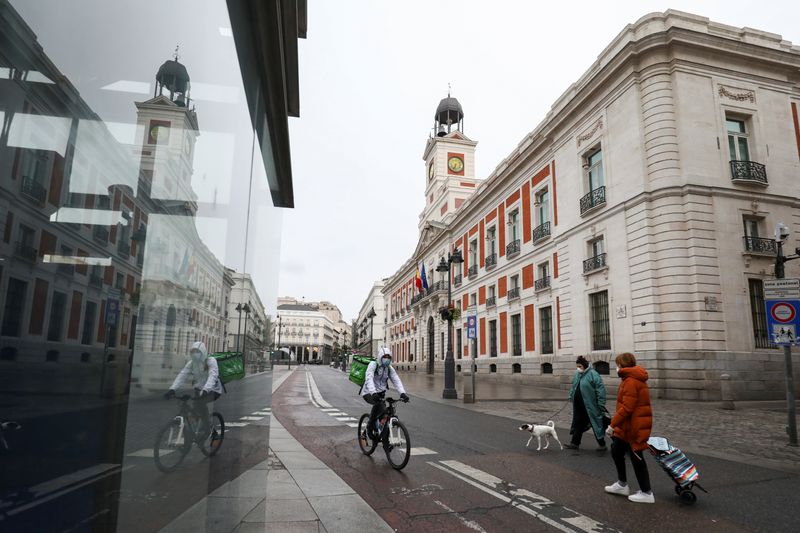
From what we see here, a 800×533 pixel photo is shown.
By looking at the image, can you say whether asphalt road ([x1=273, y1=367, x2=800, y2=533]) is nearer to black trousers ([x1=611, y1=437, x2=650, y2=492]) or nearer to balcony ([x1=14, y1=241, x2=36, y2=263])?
black trousers ([x1=611, y1=437, x2=650, y2=492])

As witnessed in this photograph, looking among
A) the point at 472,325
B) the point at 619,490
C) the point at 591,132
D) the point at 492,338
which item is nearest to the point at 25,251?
the point at 619,490

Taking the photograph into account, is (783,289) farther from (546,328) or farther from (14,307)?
(546,328)

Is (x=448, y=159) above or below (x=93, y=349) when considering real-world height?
above

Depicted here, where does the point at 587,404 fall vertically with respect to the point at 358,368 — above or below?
below

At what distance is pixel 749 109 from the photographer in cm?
2028

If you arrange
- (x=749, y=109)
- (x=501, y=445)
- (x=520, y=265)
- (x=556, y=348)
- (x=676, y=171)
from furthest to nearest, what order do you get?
(x=520, y=265), (x=556, y=348), (x=749, y=109), (x=676, y=171), (x=501, y=445)

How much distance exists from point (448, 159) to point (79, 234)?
2064 inches

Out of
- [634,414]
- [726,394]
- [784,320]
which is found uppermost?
[784,320]

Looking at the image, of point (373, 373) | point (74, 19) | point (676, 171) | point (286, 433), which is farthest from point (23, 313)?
point (676, 171)

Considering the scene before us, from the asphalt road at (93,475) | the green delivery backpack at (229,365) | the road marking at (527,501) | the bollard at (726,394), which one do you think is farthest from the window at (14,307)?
the bollard at (726,394)

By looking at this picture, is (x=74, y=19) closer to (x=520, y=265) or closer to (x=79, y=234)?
(x=79, y=234)

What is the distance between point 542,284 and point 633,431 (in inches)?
854

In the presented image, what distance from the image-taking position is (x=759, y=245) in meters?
19.0

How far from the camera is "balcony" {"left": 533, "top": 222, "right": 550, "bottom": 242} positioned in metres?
26.9
